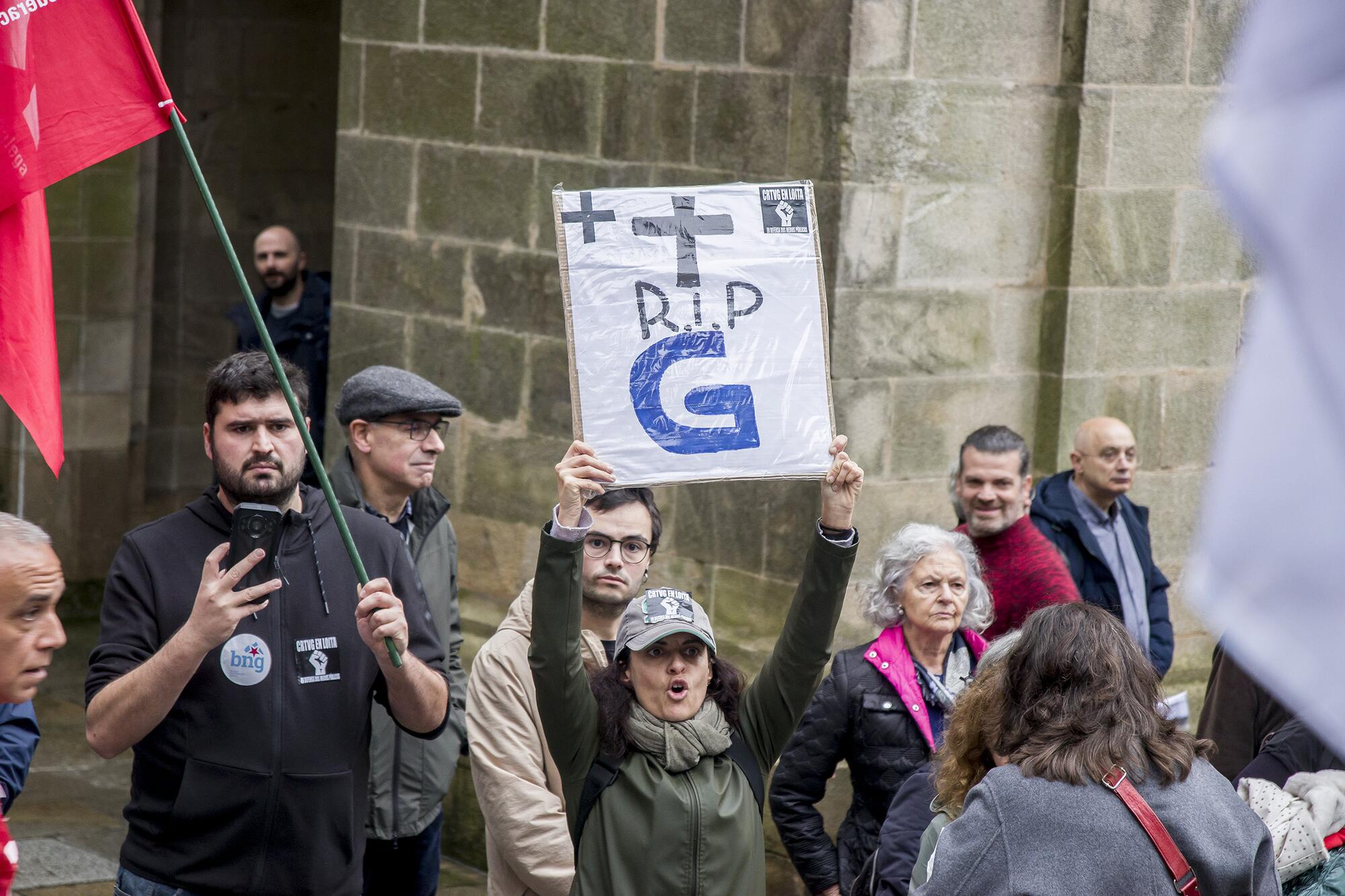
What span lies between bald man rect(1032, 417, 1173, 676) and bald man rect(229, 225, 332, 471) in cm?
350

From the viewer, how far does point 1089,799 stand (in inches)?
103

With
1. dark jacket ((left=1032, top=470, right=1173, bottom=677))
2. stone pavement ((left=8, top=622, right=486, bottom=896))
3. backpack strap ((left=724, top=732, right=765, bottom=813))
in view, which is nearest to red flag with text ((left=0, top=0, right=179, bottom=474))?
backpack strap ((left=724, top=732, right=765, bottom=813))

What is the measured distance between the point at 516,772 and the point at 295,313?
430 centimetres

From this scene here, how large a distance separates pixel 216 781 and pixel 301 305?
4.61 metres

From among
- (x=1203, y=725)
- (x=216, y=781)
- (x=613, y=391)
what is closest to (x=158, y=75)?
(x=613, y=391)

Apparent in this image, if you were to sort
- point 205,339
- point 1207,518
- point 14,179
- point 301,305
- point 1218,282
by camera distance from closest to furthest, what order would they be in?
point 1207,518 < point 14,179 < point 1218,282 < point 301,305 < point 205,339

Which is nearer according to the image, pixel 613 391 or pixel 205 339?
pixel 613 391

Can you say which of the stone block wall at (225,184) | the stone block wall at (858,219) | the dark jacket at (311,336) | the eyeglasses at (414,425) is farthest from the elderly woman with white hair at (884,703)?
the stone block wall at (225,184)

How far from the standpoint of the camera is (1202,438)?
670 centimetres

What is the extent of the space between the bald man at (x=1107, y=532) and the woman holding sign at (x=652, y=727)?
7.27ft

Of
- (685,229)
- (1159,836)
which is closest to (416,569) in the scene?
(685,229)

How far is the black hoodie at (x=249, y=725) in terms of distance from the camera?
11.1ft

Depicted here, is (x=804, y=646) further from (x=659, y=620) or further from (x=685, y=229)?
(x=685, y=229)

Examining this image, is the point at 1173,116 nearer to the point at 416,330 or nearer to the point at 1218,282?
the point at 1218,282
